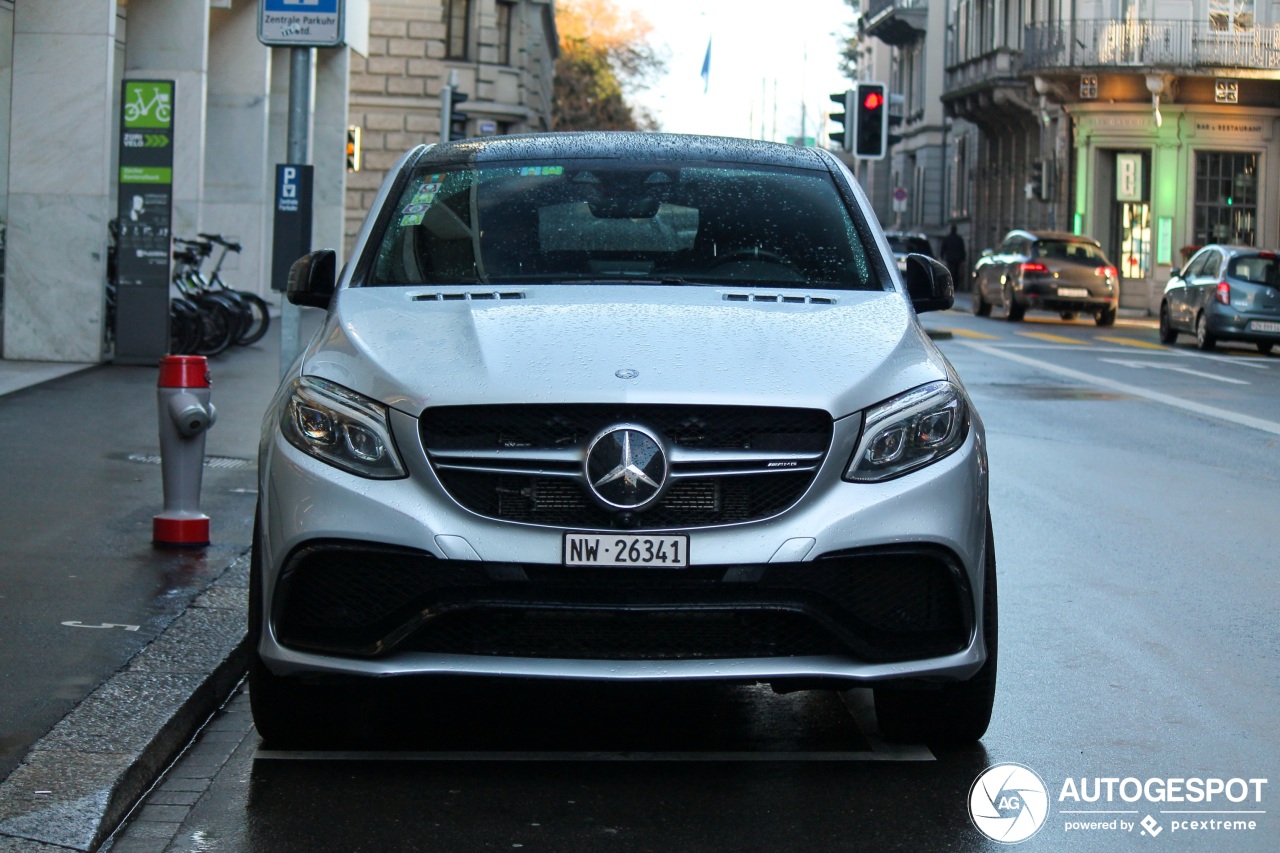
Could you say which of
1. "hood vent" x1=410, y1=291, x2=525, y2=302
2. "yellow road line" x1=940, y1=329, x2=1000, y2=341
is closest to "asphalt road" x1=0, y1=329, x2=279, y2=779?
"hood vent" x1=410, y1=291, x2=525, y2=302

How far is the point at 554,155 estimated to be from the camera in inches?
250

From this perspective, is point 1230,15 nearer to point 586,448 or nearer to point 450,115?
point 450,115

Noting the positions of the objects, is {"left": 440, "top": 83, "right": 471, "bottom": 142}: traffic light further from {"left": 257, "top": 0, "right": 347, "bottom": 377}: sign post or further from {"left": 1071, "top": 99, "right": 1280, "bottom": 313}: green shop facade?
{"left": 1071, "top": 99, "right": 1280, "bottom": 313}: green shop facade

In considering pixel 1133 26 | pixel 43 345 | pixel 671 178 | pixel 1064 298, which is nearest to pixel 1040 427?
pixel 43 345

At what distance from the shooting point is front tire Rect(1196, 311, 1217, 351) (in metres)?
27.8

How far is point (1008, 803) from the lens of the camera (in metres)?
4.74

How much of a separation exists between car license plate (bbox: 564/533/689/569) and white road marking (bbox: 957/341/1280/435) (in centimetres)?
1192

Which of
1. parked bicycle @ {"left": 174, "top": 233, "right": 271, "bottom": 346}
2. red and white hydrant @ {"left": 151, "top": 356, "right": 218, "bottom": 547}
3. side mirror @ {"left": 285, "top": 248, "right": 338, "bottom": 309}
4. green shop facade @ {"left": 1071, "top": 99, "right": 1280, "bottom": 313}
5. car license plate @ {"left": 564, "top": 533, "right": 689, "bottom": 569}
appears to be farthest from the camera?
green shop facade @ {"left": 1071, "top": 99, "right": 1280, "bottom": 313}

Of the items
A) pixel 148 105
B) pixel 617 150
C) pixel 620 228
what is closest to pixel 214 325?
pixel 148 105

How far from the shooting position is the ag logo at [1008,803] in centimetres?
453

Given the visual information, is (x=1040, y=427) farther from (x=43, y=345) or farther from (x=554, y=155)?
(x=554, y=155)

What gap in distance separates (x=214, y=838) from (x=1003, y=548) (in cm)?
539

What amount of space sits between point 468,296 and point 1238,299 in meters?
23.6

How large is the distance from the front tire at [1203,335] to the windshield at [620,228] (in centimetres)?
2271
